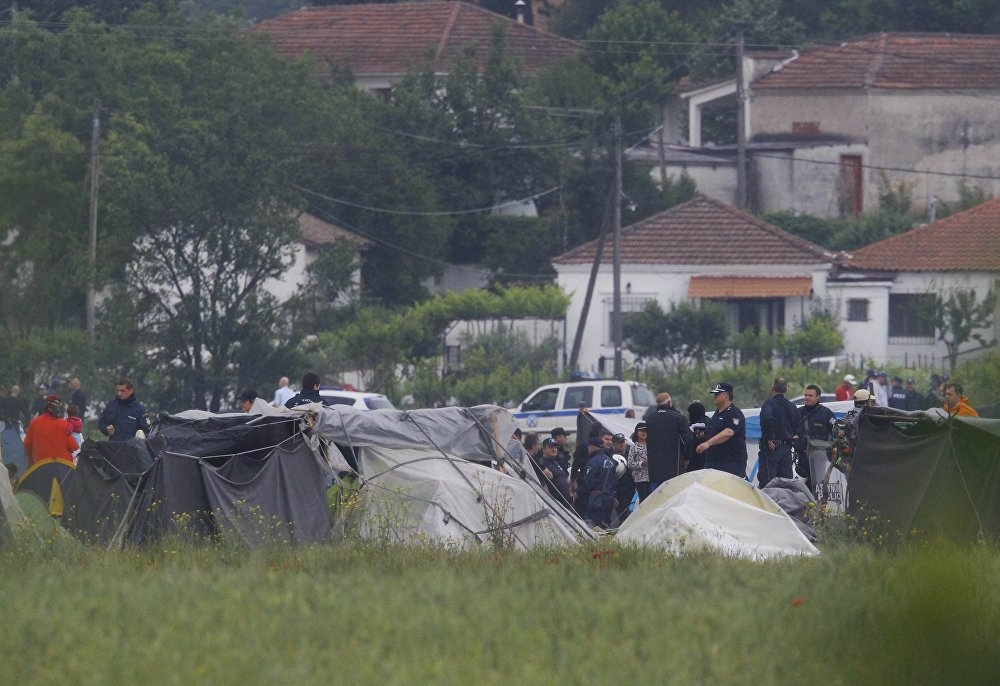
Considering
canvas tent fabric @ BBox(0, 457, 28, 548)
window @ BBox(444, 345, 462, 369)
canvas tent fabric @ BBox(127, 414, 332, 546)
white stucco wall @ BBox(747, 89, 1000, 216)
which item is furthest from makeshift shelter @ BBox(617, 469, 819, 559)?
white stucco wall @ BBox(747, 89, 1000, 216)

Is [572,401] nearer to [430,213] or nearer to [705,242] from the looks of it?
[705,242]

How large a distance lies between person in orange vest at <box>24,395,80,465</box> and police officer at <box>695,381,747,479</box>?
6.32 m

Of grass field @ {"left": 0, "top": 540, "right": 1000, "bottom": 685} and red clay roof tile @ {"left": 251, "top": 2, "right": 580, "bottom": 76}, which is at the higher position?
red clay roof tile @ {"left": 251, "top": 2, "right": 580, "bottom": 76}

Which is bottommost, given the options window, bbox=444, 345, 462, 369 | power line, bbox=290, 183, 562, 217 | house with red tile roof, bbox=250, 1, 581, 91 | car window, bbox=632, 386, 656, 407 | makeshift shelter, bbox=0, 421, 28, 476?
window, bbox=444, 345, 462, 369

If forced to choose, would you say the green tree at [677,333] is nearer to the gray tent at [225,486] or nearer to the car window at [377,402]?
the car window at [377,402]

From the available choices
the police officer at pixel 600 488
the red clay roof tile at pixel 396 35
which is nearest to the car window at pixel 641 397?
the police officer at pixel 600 488

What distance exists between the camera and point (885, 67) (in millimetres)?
48406

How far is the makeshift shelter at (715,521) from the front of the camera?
37.8 feet

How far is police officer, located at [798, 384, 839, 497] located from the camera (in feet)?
49.7

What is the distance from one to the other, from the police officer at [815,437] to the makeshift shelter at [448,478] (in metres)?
3.07

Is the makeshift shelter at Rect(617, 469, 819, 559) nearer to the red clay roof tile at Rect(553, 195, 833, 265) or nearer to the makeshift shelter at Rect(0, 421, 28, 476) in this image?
the makeshift shelter at Rect(0, 421, 28, 476)

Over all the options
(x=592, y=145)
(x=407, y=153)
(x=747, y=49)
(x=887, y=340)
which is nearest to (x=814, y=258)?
(x=887, y=340)

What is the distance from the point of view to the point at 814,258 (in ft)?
132

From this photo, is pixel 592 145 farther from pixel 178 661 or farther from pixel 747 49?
pixel 178 661
